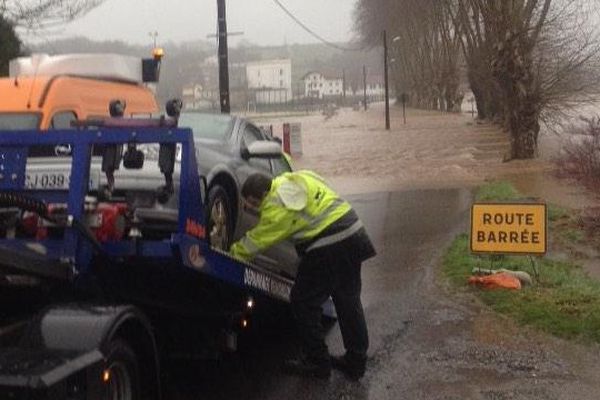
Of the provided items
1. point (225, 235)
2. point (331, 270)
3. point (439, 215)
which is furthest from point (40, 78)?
point (439, 215)

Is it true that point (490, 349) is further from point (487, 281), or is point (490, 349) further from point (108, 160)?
point (108, 160)

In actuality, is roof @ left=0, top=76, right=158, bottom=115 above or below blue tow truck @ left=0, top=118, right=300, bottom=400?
above

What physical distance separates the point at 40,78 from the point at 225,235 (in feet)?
10.8

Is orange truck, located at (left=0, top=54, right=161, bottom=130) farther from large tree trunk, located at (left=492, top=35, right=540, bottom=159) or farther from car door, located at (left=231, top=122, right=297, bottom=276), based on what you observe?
large tree trunk, located at (left=492, top=35, right=540, bottom=159)

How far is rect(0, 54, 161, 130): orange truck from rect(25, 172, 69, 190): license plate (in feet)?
7.02

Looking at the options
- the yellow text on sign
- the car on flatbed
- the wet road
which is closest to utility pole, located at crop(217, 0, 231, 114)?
the wet road

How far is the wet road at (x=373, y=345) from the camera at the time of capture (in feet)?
21.4

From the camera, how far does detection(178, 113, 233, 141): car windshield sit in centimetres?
859

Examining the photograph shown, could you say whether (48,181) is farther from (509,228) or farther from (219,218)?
(509,228)

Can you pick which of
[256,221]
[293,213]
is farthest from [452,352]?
[256,221]

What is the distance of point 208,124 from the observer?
28.9 ft

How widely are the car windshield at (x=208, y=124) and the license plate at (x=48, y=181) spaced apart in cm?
267

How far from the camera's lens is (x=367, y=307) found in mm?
9055

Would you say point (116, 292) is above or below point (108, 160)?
below
